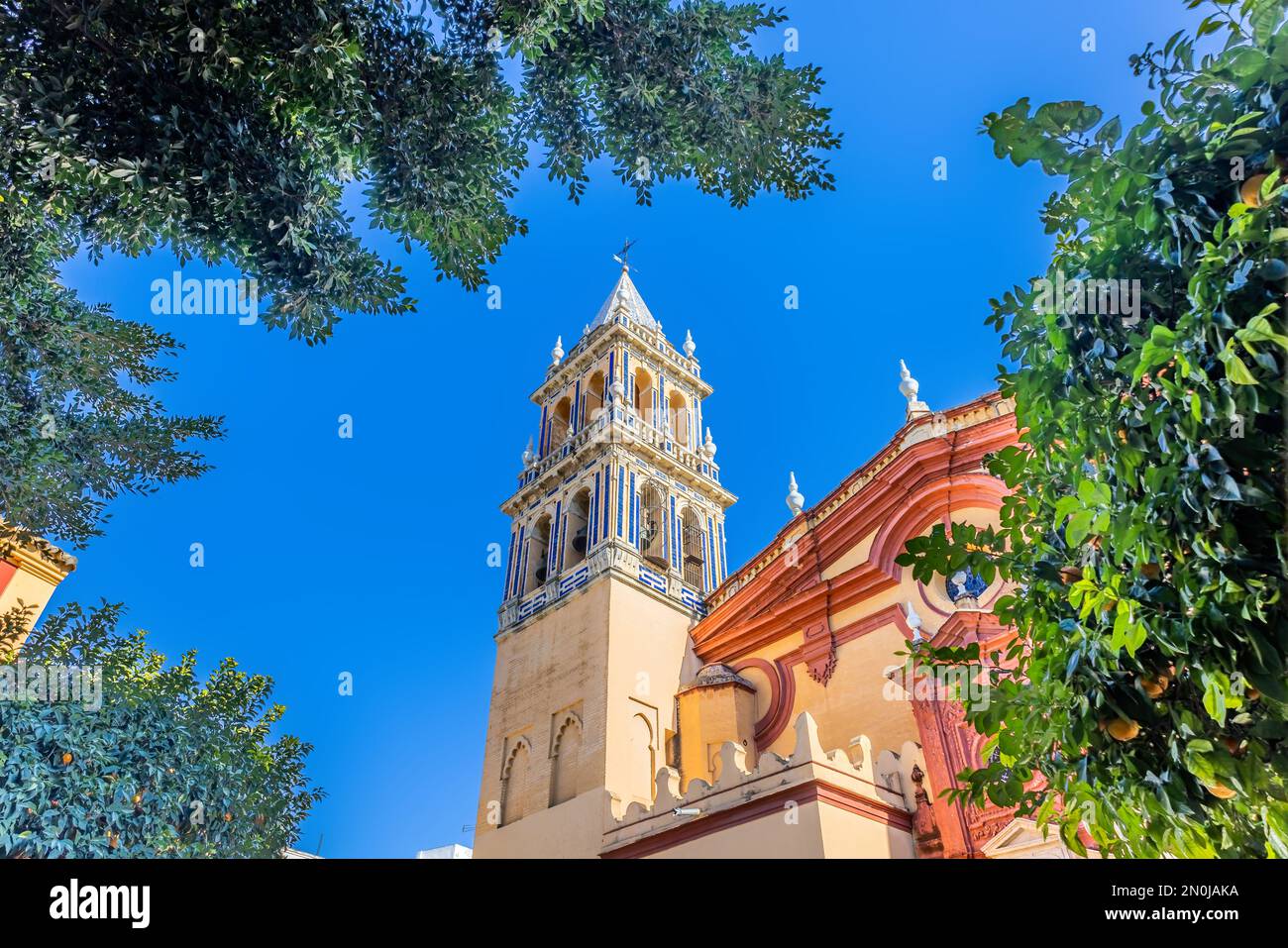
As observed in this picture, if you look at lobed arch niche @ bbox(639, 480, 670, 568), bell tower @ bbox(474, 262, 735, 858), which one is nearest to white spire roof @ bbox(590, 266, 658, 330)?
bell tower @ bbox(474, 262, 735, 858)

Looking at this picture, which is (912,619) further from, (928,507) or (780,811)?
(780,811)

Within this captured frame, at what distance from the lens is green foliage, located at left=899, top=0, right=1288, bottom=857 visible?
299cm

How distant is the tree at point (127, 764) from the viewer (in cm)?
902

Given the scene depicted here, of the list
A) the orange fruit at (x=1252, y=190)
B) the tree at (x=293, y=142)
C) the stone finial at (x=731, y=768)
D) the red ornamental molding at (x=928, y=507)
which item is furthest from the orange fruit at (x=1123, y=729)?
the red ornamental molding at (x=928, y=507)

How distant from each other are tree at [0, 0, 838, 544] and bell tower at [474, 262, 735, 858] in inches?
379

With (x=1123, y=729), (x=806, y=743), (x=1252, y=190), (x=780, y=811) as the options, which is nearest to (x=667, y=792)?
(x=780, y=811)

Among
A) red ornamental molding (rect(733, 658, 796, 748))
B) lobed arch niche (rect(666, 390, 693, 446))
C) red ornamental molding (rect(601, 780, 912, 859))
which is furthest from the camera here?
lobed arch niche (rect(666, 390, 693, 446))

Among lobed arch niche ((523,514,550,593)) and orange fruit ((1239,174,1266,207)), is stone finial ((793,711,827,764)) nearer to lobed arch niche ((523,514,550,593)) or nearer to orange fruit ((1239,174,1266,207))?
orange fruit ((1239,174,1266,207))

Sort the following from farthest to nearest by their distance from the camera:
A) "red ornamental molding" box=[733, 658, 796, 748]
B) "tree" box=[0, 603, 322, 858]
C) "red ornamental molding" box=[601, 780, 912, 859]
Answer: "red ornamental molding" box=[733, 658, 796, 748] → "red ornamental molding" box=[601, 780, 912, 859] → "tree" box=[0, 603, 322, 858]

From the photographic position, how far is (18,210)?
7.11m

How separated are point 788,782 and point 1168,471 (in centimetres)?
944

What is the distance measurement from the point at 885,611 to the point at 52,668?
42.6ft
